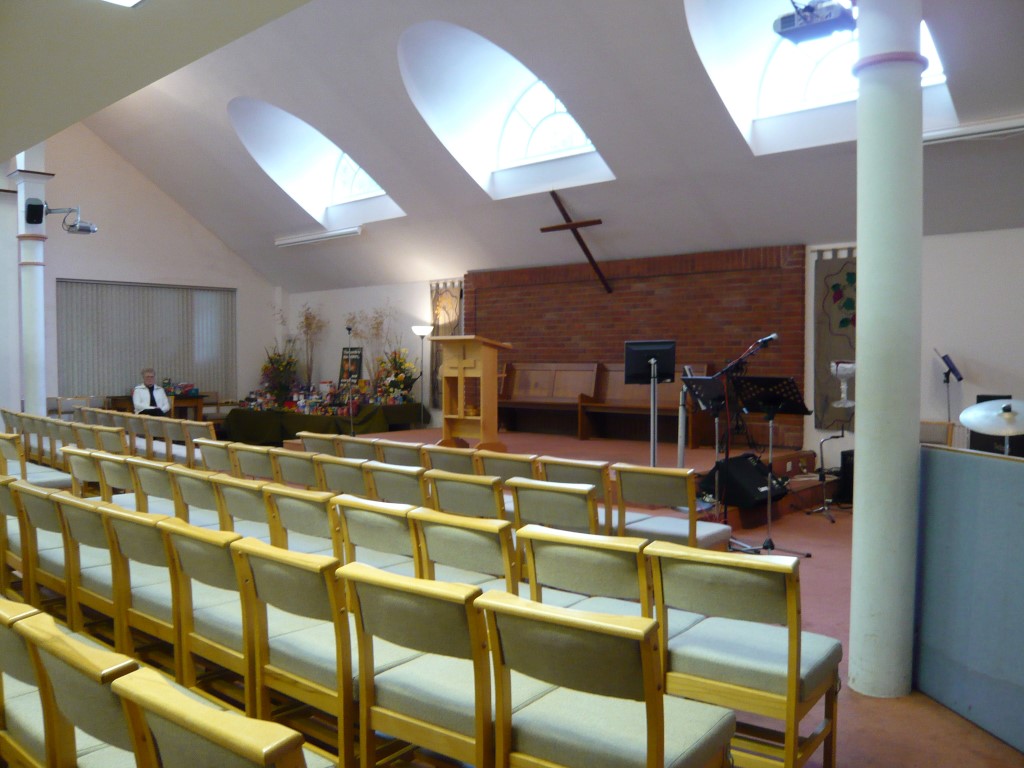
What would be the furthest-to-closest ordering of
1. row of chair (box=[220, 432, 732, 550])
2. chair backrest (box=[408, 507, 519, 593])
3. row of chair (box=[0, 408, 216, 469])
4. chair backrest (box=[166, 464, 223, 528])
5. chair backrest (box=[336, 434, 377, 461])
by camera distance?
row of chair (box=[0, 408, 216, 469]) < chair backrest (box=[336, 434, 377, 461]) < row of chair (box=[220, 432, 732, 550]) < chair backrest (box=[166, 464, 223, 528]) < chair backrest (box=[408, 507, 519, 593])

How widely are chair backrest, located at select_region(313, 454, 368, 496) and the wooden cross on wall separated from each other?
18.7ft

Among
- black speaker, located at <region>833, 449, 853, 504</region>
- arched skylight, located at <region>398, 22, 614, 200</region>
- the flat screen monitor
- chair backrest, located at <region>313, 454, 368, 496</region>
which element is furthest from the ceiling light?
chair backrest, located at <region>313, 454, 368, 496</region>

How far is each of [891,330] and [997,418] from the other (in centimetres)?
70

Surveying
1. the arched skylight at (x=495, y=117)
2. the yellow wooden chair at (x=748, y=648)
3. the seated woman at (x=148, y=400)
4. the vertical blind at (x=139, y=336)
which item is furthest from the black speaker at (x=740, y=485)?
the vertical blind at (x=139, y=336)

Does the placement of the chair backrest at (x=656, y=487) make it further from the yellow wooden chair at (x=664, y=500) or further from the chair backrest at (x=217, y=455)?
the chair backrest at (x=217, y=455)

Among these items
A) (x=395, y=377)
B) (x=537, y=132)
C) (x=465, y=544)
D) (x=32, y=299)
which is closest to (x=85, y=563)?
(x=465, y=544)

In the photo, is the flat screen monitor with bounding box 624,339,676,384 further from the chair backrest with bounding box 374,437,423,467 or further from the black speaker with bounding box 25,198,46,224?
the black speaker with bounding box 25,198,46,224

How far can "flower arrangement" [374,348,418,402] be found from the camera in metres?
11.5

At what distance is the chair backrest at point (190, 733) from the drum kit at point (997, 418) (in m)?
2.98

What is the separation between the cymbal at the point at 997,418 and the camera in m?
3.14

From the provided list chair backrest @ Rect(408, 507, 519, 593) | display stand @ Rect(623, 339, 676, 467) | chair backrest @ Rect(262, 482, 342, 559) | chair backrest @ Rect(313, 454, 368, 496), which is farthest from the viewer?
display stand @ Rect(623, 339, 676, 467)

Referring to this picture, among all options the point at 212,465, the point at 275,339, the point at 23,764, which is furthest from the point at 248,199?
the point at 23,764

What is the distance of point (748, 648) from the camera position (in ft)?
7.14

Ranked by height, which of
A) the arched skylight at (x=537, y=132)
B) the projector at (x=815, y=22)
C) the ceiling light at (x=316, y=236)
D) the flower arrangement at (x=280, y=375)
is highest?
the arched skylight at (x=537, y=132)
